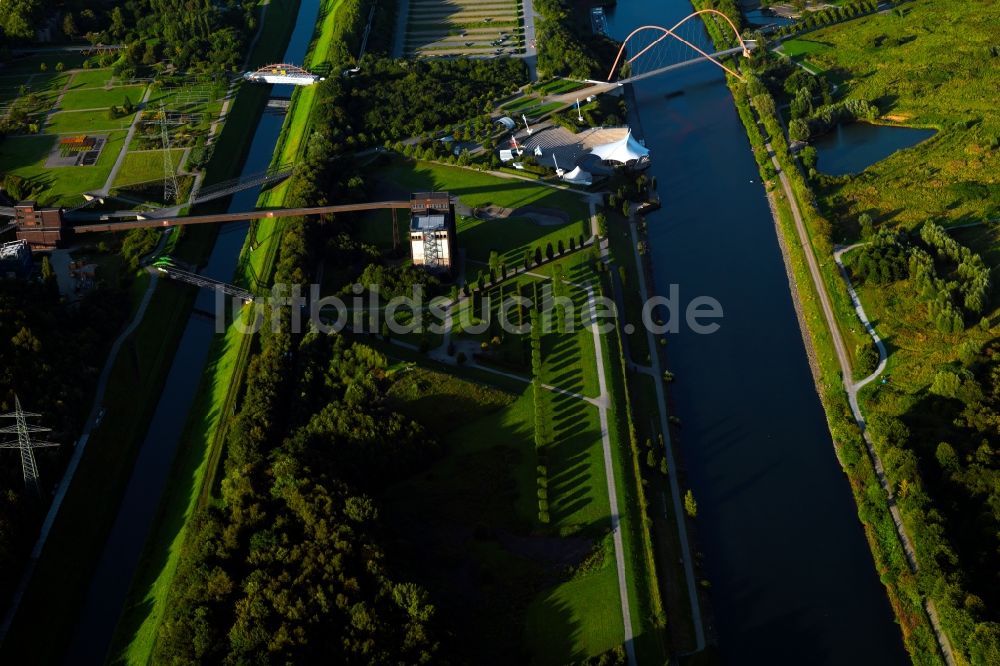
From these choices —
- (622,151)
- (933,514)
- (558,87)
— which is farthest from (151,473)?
→ (558,87)

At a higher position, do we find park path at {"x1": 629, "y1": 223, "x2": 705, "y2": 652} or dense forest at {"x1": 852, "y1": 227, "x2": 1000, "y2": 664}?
dense forest at {"x1": 852, "y1": 227, "x2": 1000, "y2": 664}

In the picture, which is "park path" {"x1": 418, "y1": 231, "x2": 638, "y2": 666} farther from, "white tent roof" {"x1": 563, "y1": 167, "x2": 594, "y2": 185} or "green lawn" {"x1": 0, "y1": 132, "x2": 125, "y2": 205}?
"green lawn" {"x1": 0, "y1": 132, "x2": 125, "y2": 205}

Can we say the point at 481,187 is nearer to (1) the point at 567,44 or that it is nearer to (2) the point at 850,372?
(1) the point at 567,44

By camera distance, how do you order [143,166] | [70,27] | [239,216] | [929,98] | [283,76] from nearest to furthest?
1. [239,216]
2. [143,166]
3. [929,98]
4. [283,76]
5. [70,27]

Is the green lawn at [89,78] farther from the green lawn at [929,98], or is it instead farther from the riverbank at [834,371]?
the green lawn at [929,98]

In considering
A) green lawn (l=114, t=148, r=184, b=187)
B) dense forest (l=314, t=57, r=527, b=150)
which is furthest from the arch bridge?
green lawn (l=114, t=148, r=184, b=187)

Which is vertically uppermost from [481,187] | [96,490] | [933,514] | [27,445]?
[27,445]
